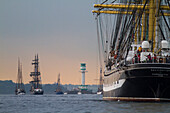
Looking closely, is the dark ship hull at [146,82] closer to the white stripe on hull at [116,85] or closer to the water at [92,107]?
the white stripe on hull at [116,85]

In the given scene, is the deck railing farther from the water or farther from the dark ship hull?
the water

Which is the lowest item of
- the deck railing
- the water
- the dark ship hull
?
the water

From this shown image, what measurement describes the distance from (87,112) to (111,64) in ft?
121

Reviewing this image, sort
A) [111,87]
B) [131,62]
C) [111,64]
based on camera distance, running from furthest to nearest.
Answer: [111,64], [111,87], [131,62]

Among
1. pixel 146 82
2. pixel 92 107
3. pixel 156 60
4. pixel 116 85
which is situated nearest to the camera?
pixel 92 107

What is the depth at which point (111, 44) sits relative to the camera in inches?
3243

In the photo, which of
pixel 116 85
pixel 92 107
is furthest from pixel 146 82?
pixel 116 85

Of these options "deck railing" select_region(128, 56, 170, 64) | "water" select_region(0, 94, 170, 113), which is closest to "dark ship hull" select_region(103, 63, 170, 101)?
"deck railing" select_region(128, 56, 170, 64)

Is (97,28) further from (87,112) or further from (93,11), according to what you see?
(87,112)

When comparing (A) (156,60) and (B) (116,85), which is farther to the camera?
→ (B) (116,85)

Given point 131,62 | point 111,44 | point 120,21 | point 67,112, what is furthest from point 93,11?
point 67,112

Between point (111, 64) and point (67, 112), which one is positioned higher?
point (111, 64)

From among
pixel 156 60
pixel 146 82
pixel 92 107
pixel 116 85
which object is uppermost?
pixel 156 60

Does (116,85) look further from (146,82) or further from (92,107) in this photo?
(92,107)
